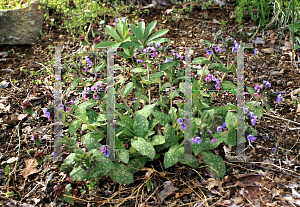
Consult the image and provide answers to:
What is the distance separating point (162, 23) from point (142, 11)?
1.55 feet

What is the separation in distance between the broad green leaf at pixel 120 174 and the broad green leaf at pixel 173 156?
0.29 metres

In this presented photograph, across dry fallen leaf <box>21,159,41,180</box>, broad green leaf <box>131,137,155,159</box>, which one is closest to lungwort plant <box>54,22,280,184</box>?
broad green leaf <box>131,137,155,159</box>

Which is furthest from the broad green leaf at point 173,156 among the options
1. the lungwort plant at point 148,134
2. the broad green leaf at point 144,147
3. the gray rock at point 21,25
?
the gray rock at point 21,25

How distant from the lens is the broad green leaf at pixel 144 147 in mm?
1780

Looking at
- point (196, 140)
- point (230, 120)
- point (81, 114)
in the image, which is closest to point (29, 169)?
point (81, 114)

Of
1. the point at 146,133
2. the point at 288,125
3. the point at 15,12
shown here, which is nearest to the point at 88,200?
the point at 146,133

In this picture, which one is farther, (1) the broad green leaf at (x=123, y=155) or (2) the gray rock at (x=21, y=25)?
(2) the gray rock at (x=21, y=25)

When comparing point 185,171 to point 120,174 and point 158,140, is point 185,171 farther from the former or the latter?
point 120,174

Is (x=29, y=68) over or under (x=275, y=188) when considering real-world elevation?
over

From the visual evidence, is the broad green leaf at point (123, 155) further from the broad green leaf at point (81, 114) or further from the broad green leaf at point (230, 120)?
the broad green leaf at point (230, 120)

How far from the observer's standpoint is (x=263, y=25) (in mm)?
3645

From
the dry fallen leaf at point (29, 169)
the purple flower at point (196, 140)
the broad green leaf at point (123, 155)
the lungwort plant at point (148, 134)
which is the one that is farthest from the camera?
the dry fallen leaf at point (29, 169)

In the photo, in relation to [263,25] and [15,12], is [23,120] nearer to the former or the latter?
[15,12]

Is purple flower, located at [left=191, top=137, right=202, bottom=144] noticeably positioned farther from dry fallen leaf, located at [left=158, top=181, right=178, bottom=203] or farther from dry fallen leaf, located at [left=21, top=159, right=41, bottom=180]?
dry fallen leaf, located at [left=21, top=159, right=41, bottom=180]
